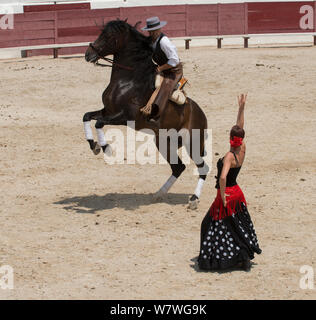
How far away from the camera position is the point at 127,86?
11.0 meters

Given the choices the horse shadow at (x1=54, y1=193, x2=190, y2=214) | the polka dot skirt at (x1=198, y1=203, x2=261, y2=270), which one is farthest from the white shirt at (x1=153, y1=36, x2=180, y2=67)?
the polka dot skirt at (x1=198, y1=203, x2=261, y2=270)

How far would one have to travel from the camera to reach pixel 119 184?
12500mm

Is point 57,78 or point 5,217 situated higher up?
point 57,78

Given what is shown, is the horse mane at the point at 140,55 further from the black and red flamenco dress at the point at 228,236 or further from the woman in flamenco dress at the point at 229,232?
the black and red flamenco dress at the point at 228,236

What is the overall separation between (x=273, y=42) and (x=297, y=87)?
377 inches

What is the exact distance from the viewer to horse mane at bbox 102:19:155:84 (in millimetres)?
11109

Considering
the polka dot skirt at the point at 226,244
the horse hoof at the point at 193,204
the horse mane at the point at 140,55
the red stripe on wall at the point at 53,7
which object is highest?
the red stripe on wall at the point at 53,7

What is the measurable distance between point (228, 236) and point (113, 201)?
3446mm

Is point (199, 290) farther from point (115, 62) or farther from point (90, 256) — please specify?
point (115, 62)

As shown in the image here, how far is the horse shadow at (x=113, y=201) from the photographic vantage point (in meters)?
11.1

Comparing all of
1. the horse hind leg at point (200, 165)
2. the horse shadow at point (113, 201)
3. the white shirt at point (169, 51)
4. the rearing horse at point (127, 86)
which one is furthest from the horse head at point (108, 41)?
the horse shadow at point (113, 201)

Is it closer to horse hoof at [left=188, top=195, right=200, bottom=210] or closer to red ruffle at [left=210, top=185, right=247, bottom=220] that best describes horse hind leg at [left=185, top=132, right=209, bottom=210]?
horse hoof at [left=188, top=195, right=200, bottom=210]

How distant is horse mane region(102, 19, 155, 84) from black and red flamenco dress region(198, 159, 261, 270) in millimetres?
3181

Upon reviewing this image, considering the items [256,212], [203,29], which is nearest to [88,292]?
[256,212]
